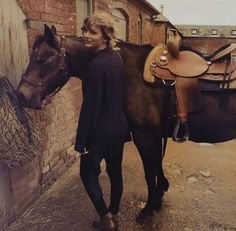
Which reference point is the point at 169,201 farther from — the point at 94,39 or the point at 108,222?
the point at 94,39

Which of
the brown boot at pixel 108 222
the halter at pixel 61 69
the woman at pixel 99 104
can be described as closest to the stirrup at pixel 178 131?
the woman at pixel 99 104

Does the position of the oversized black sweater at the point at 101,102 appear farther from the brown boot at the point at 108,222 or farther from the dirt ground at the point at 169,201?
the dirt ground at the point at 169,201

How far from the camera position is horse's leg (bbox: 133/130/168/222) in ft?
9.50

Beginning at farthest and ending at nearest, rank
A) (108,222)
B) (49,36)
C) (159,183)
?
(159,183)
(108,222)
(49,36)

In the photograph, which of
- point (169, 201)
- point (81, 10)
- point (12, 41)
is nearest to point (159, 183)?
point (169, 201)

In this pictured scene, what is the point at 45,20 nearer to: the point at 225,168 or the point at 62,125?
the point at 62,125

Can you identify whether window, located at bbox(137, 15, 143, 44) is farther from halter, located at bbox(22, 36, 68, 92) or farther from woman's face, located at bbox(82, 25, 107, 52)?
woman's face, located at bbox(82, 25, 107, 52)

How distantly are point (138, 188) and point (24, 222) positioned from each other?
5.01 feet

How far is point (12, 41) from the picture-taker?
9.56ft

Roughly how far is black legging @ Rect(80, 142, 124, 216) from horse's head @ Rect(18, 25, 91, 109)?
71 centimetres

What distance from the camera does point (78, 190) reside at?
152 inches

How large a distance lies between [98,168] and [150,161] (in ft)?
2.33

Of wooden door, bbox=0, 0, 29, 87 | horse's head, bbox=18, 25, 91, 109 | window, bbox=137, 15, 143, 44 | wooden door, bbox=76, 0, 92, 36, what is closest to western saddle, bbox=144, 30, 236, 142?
horse's head, bbox=18, 25, 91, 109

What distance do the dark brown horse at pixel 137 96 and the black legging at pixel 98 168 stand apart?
0.42 m
